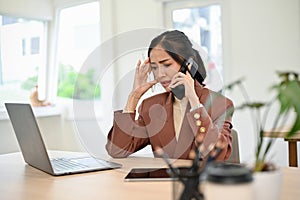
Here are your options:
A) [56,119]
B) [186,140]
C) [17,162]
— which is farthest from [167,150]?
[56,119]

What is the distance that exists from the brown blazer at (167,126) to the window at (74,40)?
2512mm

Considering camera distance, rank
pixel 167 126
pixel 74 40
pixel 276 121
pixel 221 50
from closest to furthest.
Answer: pixel 276 121
pixel 167 126
pixel 221 50
pixel 74 40

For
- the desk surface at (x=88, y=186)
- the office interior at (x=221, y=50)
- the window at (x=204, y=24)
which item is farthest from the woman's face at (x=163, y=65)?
the window at (x=204, y=24)

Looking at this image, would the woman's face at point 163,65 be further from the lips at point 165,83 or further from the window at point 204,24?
the window at point 204,24

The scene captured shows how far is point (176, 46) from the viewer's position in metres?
1.90

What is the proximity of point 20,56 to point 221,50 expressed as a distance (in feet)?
6.66

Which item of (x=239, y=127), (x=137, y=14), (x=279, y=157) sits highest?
(x=137, y=14)

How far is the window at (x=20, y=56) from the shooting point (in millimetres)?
4156

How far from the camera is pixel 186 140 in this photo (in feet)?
5.86

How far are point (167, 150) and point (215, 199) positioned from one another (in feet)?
3.66

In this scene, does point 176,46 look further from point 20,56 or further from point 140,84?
point 20,56

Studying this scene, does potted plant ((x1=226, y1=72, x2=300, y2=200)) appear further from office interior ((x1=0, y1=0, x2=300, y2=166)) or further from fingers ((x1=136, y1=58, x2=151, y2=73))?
office interior ((x1=0, y1=0, x2=300, y2=166))

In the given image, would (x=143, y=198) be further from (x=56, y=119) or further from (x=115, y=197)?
(x=56, y=119)

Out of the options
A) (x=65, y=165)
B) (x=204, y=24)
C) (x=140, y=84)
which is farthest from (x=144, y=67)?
(x=204, y=24)
